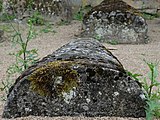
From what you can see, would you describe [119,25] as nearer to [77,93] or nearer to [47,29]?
[47,29]

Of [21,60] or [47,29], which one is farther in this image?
[47,29]

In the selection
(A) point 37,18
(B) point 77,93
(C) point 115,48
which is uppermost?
(B) point 77,93

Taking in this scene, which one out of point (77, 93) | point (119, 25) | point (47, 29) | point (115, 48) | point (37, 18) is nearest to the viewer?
point (77, 93)

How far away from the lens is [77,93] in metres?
3.21

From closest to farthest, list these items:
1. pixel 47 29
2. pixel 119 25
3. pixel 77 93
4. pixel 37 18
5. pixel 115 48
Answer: pixel 77 93, pixel 115 48, pixel 119 25, pixel 47 29, pixel 37 18

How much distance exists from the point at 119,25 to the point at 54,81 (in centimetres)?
466

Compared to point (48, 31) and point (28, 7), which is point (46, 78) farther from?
point (28, 7)

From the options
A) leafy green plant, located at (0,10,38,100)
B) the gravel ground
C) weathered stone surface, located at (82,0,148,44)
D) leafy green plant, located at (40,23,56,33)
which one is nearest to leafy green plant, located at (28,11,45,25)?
leafy green plant, located at (40,23,56,33)

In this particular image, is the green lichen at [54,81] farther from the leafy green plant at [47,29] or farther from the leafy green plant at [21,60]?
the leafy green plant at [47,29]

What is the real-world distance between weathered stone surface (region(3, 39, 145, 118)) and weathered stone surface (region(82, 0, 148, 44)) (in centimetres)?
450

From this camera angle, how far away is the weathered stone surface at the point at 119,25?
7723 millimetres

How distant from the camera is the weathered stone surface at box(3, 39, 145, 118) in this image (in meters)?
3.21

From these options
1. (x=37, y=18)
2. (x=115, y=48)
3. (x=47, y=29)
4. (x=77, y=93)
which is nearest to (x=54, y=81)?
(x=77, y=93)

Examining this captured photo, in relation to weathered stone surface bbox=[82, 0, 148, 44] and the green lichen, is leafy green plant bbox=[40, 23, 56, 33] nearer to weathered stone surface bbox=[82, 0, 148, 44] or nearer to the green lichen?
weathered stone surface bbox=[82, 0, 148, 44]
